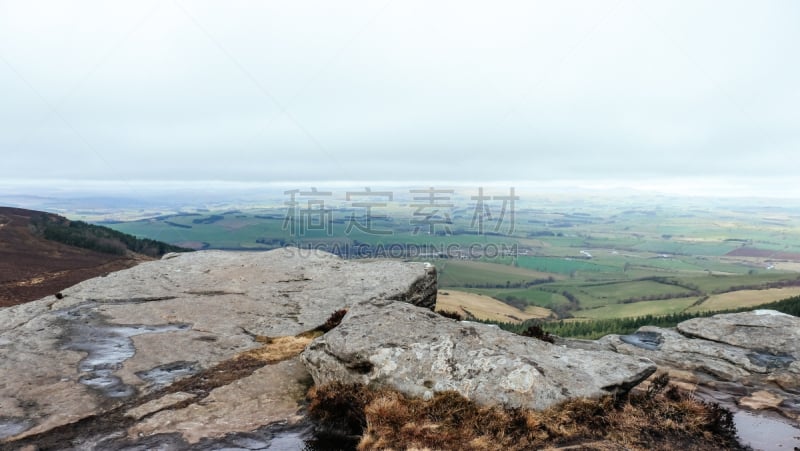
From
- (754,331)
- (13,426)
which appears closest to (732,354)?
(754,331)

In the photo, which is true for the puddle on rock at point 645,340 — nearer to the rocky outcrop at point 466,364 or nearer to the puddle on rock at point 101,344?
the rocky outcrop at point 466,364

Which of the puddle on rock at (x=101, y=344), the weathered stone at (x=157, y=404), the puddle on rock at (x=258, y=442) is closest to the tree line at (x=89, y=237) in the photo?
the puddle on rock at (x=101, y=344)

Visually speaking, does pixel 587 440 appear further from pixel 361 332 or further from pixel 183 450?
pixel 183 450

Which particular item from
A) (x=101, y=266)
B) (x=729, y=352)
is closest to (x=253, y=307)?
(x=729, y=352)

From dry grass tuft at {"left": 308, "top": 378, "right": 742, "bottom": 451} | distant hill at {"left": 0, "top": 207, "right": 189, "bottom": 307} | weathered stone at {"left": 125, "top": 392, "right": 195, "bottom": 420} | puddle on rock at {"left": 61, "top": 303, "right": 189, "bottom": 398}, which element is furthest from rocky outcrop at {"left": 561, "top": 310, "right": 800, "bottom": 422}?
distant hill at {"left": 0, "top": 207, "right": 189, "bottom": 307}

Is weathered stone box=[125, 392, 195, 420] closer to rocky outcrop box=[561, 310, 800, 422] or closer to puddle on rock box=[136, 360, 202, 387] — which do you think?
puddle on rock box=[136, 360, 202, 387]

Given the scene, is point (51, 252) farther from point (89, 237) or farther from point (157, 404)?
point (157, 404)
